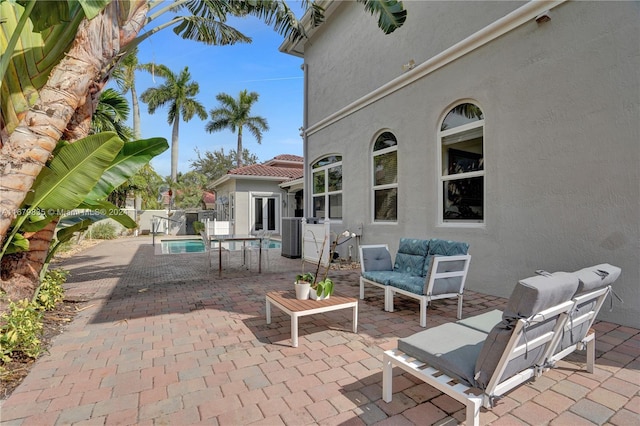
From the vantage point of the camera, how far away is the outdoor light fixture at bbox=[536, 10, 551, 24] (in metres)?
4.94

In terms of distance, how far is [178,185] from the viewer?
96.5 ft

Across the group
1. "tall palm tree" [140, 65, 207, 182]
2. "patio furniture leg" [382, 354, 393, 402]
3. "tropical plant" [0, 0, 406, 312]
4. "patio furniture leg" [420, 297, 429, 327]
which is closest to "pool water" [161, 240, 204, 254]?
"tropical plant" [0, 0, 406, 312]

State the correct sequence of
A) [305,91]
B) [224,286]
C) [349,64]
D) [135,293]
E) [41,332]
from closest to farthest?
[41,332] → [135,293] → [224,286] → [349,64] → [305,91]

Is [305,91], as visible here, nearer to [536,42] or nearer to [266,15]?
[266,15]

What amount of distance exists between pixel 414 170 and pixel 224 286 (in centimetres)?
519

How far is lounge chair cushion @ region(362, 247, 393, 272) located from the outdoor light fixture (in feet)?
15.1

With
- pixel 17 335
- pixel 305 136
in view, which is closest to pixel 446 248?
pixel 17 335

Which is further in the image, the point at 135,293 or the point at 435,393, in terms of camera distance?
the point at 135,293

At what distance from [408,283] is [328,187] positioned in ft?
22.2

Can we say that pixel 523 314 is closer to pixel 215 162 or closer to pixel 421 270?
pixel 421 270

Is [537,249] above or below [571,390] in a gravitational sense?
above

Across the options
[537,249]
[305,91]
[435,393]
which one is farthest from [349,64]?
[435,393]

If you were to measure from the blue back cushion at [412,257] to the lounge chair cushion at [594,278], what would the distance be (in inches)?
113

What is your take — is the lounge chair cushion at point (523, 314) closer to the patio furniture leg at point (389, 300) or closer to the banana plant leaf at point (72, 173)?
the patio furniture leg at point (389, 300)
